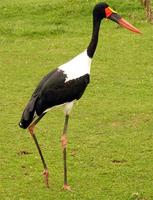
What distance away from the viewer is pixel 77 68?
6816 mm

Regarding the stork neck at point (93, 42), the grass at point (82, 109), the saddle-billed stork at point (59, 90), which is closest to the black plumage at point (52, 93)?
the saddle-billed stork at point (59, 90)

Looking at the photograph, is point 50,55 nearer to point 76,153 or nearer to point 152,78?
point 152,78

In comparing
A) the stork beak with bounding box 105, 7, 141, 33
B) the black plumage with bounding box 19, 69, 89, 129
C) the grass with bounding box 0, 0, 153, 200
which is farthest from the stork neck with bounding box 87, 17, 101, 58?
the grass with bounding box 0, 0, 153, 200

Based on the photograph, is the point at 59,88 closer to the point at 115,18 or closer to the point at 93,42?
the point at 93,42

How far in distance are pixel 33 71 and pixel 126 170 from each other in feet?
16.4

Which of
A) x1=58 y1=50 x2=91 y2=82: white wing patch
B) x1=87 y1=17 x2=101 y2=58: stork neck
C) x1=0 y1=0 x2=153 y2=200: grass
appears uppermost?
x1=87 y1=17 x2=101 y2=58: stork neck

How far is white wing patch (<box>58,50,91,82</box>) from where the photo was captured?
6.77m

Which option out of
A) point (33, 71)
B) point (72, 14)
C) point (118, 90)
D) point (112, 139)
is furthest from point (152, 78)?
point (72, 14)

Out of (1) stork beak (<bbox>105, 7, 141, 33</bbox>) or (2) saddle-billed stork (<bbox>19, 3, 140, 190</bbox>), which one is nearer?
(2) saddle-billed stork (<bbox>19, 3, 140, 190</bbox>)

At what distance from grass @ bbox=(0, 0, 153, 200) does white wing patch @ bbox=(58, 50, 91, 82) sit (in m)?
1.30

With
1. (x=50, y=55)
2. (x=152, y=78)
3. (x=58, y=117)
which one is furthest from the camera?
(x=50, y=55)

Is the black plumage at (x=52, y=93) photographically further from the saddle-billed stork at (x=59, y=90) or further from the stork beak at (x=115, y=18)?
the stork beak at (x=115, y=18)

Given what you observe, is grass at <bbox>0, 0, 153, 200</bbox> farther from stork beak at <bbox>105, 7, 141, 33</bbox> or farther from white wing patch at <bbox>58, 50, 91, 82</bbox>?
stork beak at <bbox>105, 7, 141, 33</bbox>

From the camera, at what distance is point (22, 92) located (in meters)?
10.7
